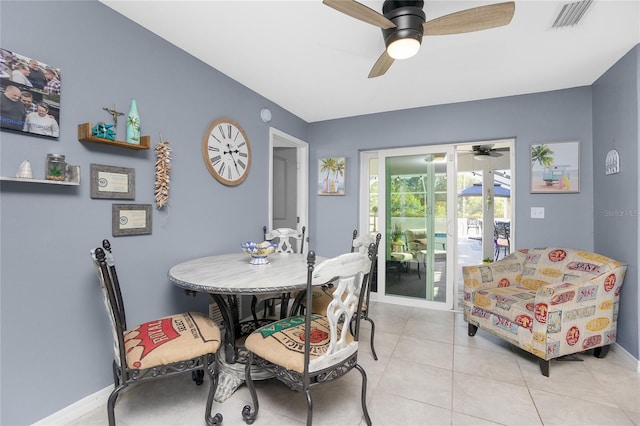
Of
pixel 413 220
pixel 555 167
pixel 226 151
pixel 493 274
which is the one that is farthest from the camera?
pixel 413 220

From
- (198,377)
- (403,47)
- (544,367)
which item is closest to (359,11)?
(403,47)

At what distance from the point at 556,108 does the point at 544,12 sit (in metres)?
1.63

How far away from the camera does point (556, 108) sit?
10.2 feet

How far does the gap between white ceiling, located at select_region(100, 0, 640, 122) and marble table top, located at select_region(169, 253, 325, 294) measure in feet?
5.60

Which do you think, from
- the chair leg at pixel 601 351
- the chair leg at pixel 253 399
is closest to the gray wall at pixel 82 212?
the chair leg at pixel 253 399

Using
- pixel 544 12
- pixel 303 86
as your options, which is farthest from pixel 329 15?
pixel 544 12

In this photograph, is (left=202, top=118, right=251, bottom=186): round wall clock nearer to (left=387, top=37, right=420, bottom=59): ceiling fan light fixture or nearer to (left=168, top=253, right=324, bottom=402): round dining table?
(left=168, top=253, right=324, bottom=402): round dining table

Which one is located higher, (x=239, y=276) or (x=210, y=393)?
(x=239, y=276)

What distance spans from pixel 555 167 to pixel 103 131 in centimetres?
403

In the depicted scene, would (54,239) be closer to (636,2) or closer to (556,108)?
(636,2)

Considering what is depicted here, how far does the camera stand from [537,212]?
3.20 metres

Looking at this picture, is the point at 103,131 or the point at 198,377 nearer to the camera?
the point at 103,131

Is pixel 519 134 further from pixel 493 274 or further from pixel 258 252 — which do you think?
pixel 258 252

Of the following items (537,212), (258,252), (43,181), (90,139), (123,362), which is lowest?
(123,362)
